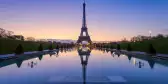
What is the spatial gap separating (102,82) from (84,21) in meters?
54.5

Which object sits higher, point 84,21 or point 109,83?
point 84,21

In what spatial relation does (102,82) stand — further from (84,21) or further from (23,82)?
(84,21)

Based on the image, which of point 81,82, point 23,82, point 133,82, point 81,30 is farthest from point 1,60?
point 81,30

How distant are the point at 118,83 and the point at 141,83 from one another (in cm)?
67

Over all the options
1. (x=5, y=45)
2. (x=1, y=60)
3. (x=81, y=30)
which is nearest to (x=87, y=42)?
(x=81, y=30)

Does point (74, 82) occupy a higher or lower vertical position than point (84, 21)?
lower

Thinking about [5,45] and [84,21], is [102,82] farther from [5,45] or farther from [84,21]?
[84,21]

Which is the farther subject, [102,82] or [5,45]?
[5,45]

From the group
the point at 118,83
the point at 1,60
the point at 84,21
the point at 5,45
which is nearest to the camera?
the point at 118,83

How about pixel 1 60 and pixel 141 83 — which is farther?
pixel 1 60

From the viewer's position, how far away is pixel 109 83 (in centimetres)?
645

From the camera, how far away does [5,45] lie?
22.4m

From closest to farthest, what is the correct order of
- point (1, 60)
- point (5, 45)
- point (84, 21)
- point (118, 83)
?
1. point (118, 83)
2. point (1, 60)
3. point (5, 45)
4. point (84, 21)

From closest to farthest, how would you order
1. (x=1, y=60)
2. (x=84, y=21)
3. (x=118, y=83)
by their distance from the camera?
(x=118, y=83) < (x=1, y=60) < (x=84, y=21)
